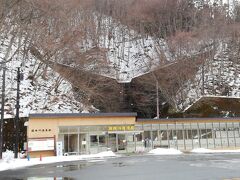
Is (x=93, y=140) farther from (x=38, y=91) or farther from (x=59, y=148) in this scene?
(x=38, y=91)

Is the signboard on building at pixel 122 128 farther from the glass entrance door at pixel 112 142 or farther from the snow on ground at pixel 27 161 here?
the snow on ground at pixel 27 161

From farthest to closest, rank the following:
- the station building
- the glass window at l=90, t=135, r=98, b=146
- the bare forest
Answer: the bare forest, the glass window at l=90, t=135, r=98, b=146, the station building

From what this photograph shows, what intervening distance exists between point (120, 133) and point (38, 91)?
15.9 meters

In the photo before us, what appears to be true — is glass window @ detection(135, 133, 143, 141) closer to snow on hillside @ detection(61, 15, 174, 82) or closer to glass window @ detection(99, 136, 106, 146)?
glass window @ detection(99, 136, 106, 146)

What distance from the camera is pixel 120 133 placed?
3781cm

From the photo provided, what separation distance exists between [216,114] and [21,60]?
30.7 m

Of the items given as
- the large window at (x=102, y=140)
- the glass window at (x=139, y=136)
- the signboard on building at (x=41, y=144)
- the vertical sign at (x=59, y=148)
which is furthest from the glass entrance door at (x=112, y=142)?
the signboard on building at (x=41, y=144)

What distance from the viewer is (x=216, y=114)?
4894 cm

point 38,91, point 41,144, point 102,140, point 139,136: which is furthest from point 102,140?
point 38,91

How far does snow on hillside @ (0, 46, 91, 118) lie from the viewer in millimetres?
43094

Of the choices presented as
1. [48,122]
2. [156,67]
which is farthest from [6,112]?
[156,67]

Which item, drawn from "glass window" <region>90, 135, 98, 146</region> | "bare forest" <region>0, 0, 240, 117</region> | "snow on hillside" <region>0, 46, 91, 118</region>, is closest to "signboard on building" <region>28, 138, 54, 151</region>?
"glass window" <region>90, 135, 98, 146</region>

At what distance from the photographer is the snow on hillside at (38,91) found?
43.1 meters

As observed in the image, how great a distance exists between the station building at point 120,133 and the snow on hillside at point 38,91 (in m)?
7.67
